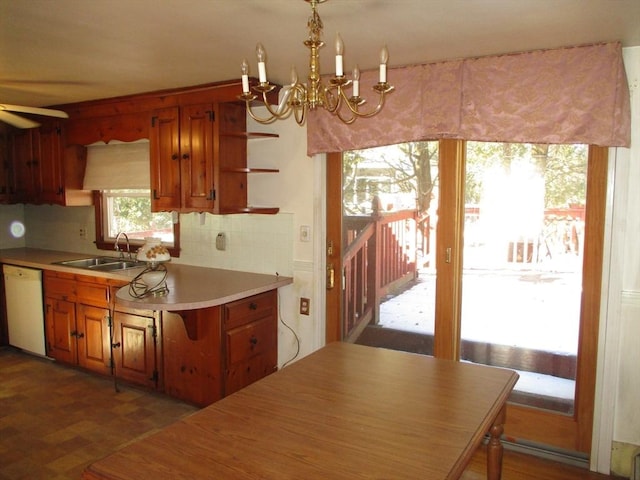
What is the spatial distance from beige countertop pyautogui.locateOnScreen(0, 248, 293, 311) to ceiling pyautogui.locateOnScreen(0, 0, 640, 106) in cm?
140

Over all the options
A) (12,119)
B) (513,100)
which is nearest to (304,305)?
(513,100)

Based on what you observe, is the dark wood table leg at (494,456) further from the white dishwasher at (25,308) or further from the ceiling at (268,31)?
the white dishwasher at (25,308)

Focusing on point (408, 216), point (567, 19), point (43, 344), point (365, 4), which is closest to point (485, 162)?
point (408, 216)

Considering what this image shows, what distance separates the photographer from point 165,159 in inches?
148

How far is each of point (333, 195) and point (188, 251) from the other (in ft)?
4.77

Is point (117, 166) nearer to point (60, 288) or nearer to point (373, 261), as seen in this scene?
point (60, 288)

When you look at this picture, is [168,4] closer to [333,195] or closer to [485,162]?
[333,195]

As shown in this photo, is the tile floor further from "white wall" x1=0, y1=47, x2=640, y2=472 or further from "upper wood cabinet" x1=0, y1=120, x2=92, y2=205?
"upper wood cabinet" x1=0, y1=120, x2=92, y2=205

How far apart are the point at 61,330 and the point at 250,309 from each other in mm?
1926

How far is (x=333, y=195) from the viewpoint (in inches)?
136

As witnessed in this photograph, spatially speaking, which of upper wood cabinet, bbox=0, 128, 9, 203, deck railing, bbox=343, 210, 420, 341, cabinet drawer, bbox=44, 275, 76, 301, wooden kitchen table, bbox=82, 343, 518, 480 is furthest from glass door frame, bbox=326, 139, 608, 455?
upper wood cabinet, bbox=0, 128, 9, 203

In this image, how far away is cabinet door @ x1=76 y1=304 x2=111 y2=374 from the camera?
3863 mm

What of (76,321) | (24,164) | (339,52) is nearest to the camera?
(339,52)

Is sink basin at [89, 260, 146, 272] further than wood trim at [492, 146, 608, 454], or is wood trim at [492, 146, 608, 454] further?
sink basin at [89, 260, 146, 272]
